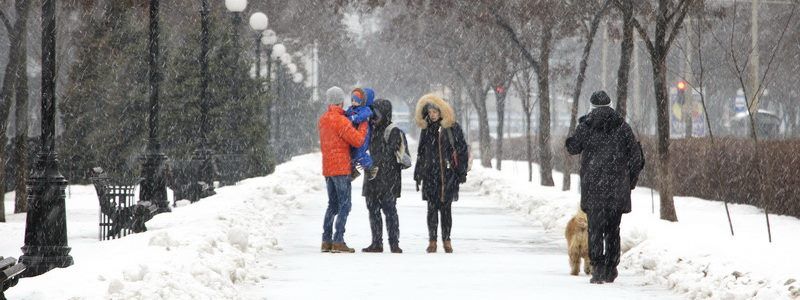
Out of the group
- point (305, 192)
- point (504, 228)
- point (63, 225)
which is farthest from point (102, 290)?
point (305, 192)

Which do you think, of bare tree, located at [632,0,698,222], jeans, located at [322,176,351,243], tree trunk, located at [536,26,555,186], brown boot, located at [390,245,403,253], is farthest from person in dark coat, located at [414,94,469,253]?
tree trunk, located at [536,26,555,186]

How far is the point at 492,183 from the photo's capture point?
31.5 meters

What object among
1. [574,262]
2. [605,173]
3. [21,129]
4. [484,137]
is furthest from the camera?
[484,137]


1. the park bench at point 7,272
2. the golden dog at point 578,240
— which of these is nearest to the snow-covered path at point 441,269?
the golden dog at point 578,240

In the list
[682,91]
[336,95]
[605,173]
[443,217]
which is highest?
[682,91]

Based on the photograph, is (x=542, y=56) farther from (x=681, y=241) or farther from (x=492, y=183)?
(x=681, y=241)

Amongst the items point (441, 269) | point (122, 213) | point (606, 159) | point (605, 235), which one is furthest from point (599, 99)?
point (122, 213)

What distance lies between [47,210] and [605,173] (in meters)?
4.88

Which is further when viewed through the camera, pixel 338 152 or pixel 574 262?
pixel 338 152

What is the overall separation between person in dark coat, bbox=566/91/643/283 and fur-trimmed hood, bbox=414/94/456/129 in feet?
9.77

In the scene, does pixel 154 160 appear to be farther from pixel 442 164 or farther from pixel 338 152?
pixel 442 164

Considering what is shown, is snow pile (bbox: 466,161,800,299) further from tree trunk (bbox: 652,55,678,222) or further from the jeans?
the jeans

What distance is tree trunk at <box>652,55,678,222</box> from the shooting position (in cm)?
1900

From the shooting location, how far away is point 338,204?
50.4 ft
